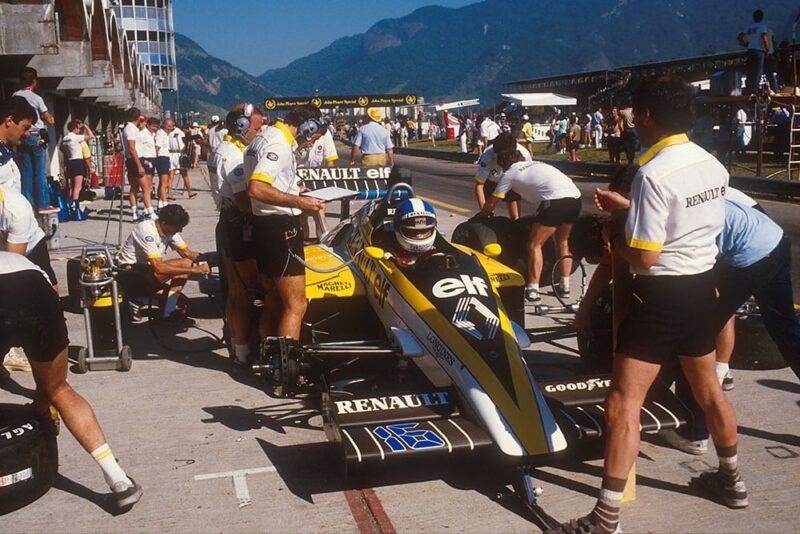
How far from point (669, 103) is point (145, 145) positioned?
13257 mm

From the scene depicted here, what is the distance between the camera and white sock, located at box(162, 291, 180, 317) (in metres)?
7.86

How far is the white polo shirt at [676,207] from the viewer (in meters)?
3.55

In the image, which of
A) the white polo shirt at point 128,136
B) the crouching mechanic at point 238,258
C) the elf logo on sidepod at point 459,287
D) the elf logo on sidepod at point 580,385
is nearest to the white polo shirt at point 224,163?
the crouching mechanic at point 238,258

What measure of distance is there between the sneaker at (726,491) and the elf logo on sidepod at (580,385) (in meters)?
0.78

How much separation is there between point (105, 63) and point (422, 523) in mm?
19125

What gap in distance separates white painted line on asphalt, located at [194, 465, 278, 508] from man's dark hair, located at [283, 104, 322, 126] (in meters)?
2.66


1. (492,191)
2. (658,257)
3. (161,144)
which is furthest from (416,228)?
(161,144)

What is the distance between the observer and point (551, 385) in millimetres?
4727

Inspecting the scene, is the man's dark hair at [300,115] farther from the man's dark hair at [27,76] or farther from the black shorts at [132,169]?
the black shorts at [132,169]

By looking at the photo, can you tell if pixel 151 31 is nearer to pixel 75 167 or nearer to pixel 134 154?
pixel 75 167

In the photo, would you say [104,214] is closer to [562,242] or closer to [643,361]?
[562,242]

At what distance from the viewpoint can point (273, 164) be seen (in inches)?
233

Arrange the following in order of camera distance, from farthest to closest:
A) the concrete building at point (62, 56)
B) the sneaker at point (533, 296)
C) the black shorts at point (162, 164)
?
the black shorts at point (162, 164)
the concrete building at point (62, 56)
the sneaker at point (533, 296)

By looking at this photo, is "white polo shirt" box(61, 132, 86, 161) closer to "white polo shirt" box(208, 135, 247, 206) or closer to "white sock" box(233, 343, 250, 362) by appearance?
"white polo shirt" box(208, 135, 247, 206)
